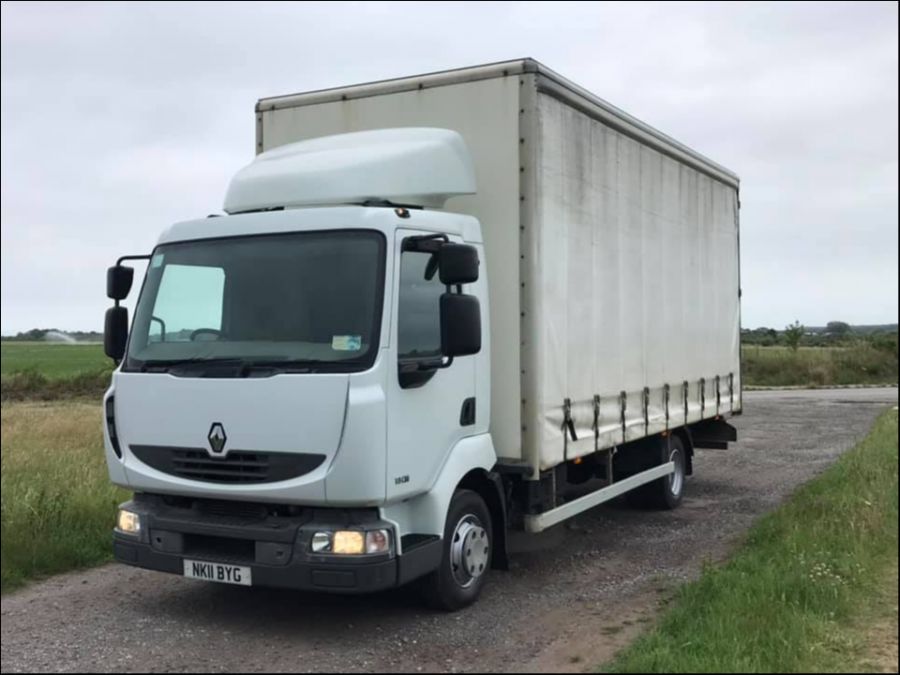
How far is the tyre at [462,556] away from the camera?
594 cm

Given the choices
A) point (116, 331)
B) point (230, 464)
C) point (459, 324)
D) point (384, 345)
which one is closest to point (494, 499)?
point (459, 324)

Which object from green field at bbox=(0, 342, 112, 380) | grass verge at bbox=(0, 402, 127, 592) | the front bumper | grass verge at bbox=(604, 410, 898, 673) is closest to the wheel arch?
the front bumper

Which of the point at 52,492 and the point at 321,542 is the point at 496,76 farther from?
the point at 52,492

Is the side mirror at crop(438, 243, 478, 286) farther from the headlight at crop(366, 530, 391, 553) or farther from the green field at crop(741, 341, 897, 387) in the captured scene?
the green field at crop(741, 341, 897, 387)

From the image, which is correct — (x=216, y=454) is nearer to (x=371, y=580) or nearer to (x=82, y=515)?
(x=371, y=580)

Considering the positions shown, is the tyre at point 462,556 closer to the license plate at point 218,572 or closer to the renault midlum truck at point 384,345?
the renault midlum truck at point 384,345

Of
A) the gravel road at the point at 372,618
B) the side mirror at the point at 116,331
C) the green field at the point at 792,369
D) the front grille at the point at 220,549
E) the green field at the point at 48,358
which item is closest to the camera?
the green field at the point at 48,358

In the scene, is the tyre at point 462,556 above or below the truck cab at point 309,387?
below

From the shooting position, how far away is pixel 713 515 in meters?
9.78

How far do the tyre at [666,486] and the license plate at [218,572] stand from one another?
5129 millimetres

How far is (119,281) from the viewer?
6367 millimetres

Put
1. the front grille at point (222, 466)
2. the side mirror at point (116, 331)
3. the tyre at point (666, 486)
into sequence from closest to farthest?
the front grille at point (222, 466)
the side mirror at point (116, 331)
the tyre at point (666, 486)

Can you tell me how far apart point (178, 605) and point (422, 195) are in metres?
3.30

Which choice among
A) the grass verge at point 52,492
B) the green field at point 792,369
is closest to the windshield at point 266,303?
the grass verge at point 52,492
